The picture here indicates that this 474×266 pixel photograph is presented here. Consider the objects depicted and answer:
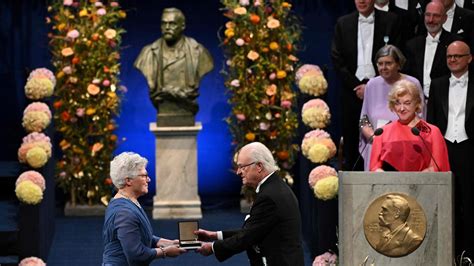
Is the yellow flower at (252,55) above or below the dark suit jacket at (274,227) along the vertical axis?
above

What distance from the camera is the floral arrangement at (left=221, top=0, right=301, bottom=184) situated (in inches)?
492

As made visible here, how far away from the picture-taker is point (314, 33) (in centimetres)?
1355

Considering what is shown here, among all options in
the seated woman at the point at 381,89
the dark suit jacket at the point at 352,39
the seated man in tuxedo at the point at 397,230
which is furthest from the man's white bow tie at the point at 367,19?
the seated man in tuxedo at the point at 397,230

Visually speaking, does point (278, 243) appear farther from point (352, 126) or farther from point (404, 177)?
point (352, 126)

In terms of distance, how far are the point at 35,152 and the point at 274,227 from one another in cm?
369

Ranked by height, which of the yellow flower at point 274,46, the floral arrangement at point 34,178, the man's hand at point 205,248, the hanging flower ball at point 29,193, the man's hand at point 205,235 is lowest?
the man's hand at point 205,248

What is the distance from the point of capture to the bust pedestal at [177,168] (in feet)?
40.8

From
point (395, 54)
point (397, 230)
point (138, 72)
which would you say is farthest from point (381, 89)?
point (138, 72)

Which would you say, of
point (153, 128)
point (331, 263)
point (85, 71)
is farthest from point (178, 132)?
point (331, 263)

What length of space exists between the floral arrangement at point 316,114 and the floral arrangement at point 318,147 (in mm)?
79

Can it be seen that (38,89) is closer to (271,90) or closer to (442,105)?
(271,90)

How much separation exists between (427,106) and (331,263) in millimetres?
1401

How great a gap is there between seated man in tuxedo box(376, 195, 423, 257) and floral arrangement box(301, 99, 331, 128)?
2.92m

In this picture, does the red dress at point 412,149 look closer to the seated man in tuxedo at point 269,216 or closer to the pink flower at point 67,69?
the seated man in tuxedo at point 269,216
